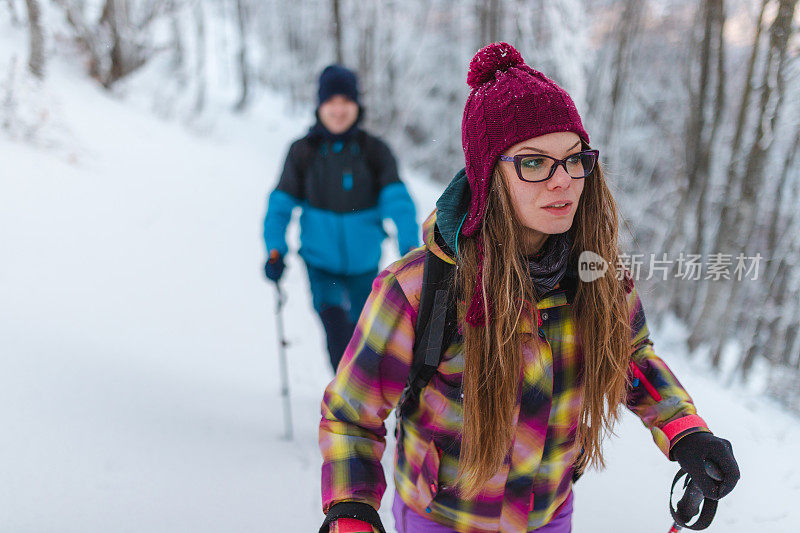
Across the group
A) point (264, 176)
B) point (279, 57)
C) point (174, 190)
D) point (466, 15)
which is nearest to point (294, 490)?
point (174, 190)

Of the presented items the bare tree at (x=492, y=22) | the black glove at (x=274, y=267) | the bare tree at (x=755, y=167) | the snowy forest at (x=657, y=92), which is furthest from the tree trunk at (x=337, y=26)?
the black glove at (x=274, y=267)

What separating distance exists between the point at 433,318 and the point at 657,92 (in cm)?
1680

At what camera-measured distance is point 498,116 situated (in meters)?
1.24

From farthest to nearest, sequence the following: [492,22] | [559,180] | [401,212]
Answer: [492,22], [401,212], [559,180]

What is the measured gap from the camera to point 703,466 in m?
1.28

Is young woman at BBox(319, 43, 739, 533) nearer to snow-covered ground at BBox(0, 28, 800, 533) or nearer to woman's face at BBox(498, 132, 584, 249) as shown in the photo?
woman's face at BBox(498, 132, 584, 249)

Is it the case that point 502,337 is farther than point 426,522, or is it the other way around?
point 426,522

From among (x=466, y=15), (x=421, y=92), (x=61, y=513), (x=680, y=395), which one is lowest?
(x=61, y=513)

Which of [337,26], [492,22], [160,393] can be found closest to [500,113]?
[160,393]

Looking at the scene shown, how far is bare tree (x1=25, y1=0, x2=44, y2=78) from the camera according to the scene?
646 centimetres

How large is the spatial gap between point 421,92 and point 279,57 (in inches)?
544

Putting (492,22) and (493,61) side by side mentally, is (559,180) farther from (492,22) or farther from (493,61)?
(492,22)

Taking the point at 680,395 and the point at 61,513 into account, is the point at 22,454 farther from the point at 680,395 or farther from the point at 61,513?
the point at 680,395

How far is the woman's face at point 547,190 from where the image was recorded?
1.22 m
